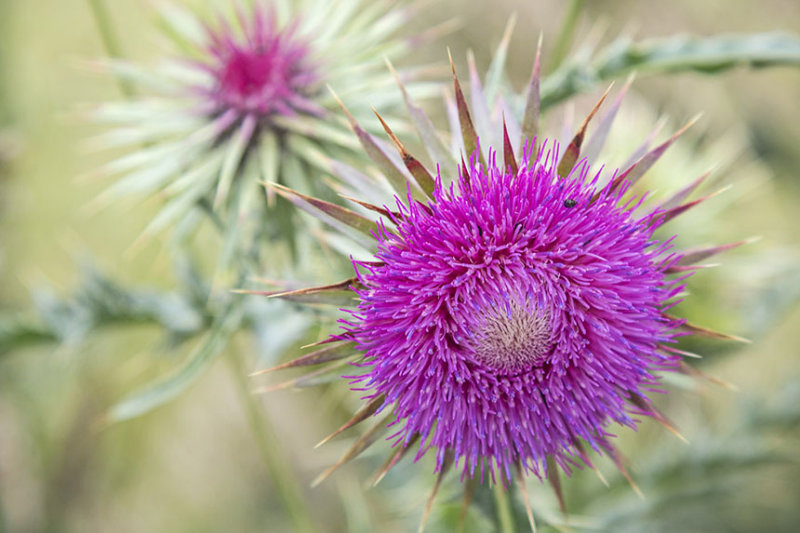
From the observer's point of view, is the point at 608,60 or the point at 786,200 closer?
the point at 608,60

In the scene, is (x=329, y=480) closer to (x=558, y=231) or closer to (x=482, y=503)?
(x=482, y=503)

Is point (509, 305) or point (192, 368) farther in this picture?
point (192, 368)

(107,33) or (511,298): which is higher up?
(107,33)

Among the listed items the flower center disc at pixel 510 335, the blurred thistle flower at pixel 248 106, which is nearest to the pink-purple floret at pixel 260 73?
the blurred thistle flower at pixel 248 106

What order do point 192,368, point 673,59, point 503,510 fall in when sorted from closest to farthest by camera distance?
point 503,510 < point 192,368 < point 673,59

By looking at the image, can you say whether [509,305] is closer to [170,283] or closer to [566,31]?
[566,31]

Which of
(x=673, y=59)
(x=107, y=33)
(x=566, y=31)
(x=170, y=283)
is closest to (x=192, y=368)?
Result: (x=107, y=33)

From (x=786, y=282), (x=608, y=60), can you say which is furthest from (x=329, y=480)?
(x=608, y=60)
